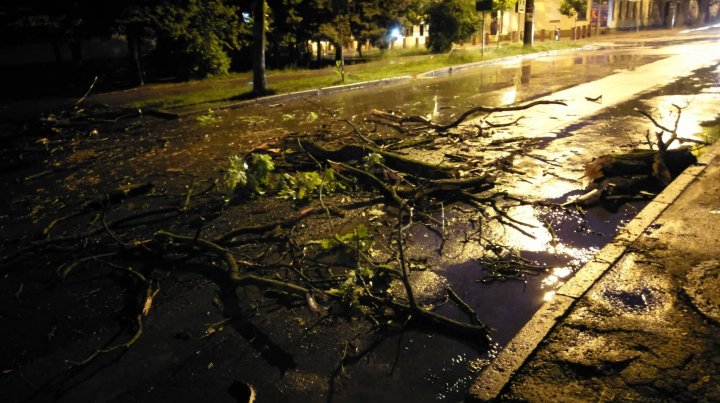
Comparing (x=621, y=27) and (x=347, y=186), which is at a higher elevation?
(x=621, y=27)

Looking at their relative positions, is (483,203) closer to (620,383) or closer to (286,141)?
(620,383)

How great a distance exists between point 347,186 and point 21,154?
7.43 m

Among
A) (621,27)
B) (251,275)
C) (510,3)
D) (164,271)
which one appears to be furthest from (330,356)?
(621,27)

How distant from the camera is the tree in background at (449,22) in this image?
28.0 m

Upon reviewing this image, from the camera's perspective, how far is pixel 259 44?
15078 millimetres

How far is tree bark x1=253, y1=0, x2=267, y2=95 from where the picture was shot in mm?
14711

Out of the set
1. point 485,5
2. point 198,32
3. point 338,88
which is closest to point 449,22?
point 485,5

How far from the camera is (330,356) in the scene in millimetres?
3238

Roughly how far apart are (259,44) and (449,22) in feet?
56.8

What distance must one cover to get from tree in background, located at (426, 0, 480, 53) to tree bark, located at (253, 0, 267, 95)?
16.7m

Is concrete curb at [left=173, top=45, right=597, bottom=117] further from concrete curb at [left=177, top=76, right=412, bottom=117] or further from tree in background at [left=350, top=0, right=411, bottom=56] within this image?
tree in background at [left=350, top=0, right=411, bottom=56]

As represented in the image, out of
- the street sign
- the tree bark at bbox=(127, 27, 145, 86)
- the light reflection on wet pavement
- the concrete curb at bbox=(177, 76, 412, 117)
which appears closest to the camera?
the light reflection on wet pavement

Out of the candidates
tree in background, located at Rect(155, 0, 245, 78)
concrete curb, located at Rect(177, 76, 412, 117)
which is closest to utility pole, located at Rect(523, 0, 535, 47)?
concrete curb, located at Rect(177, 76, 412, 117)

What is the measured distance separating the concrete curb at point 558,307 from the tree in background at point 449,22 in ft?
83.0
